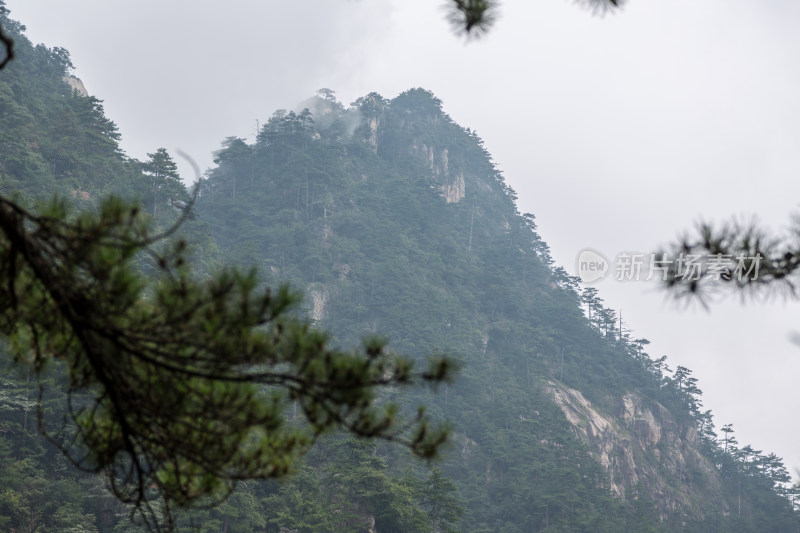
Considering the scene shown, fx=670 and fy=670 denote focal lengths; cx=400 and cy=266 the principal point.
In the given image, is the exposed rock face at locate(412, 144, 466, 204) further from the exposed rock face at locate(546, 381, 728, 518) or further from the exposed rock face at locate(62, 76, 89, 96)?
the exposed rock face at locate(62, 76, 89, 96)

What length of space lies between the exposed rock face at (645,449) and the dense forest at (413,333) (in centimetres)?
13

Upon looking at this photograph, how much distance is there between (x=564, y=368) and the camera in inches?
1513

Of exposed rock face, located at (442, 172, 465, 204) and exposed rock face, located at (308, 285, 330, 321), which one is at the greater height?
exposed rock face, located at (442, 172, 465, 204)

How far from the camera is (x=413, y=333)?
113 feet

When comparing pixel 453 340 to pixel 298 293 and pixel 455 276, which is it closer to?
pixel 455 276

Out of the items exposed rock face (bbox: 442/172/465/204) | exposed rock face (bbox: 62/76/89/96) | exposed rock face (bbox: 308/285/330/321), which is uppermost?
exposed rock face (bbox: 442/172/465/204)

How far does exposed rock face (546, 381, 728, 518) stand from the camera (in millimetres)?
32812

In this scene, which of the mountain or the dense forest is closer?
the dense forest

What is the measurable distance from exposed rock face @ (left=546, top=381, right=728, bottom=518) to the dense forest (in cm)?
13

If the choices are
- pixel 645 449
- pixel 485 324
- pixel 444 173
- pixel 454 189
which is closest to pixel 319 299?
pixel 485 324

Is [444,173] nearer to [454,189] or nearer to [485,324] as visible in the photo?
[454,189]

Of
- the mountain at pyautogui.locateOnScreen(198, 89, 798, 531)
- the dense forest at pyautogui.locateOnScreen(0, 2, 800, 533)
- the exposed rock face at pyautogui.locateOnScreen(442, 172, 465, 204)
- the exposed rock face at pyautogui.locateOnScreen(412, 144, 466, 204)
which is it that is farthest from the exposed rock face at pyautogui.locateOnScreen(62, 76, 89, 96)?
the exposed rock face at pyautogui.locateOnScreen(442, 172, 465, 204)

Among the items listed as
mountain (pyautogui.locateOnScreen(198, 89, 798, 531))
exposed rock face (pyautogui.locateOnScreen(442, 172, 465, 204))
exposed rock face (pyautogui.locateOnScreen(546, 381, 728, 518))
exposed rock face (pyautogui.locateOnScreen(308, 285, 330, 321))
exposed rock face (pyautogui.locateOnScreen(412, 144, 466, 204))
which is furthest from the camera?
exposed rock face (pyautogui.locateOnScreen(412, 144, 466, 204))

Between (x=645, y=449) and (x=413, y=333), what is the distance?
44.8ft
